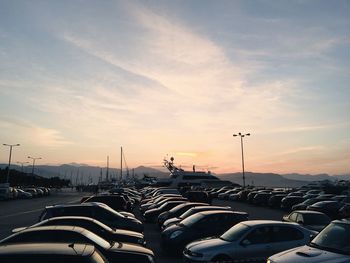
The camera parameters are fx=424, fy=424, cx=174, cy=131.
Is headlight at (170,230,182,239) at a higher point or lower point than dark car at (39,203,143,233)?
lower

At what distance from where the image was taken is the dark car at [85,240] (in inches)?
324

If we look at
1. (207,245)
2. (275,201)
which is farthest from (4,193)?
(207,245)

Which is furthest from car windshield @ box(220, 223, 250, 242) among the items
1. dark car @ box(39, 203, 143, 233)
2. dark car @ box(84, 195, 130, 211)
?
dark car @ box(84, 195, 130, 211)

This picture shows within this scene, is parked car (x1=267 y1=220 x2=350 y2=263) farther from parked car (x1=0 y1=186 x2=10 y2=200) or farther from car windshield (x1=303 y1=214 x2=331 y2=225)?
parked car (x1=0 y1=186 x2=10 y2=200)

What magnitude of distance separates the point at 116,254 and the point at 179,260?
5613 mm

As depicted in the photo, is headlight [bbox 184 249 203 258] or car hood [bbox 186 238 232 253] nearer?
headlight [bbox 184 249 203 258]

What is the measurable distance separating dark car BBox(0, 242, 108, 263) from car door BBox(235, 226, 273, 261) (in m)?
6.32

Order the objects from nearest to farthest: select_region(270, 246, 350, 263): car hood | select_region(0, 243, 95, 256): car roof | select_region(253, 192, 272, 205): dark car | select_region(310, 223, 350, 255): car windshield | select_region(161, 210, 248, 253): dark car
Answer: select_region(0, 243, 95, 256): car roof < select_region(270, 246, 350, 263): car hood < select_region(310, 223, 350, 255): car windshield < select_region(161, 210, 248, 253): dark car < select_region(253, 192, 272, 205): dark car

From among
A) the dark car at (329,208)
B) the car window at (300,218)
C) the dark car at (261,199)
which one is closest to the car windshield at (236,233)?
the car window at (300,218)

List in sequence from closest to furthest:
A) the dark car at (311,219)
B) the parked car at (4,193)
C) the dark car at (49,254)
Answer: the dark car at (49,254) → the dark car at (311,219) → the parked car at (4,193)

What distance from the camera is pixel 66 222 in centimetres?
1163

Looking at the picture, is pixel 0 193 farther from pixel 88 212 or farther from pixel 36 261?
pixel 36 261

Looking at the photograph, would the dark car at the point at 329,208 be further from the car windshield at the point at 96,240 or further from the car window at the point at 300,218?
the car windshield at the point at 96,240

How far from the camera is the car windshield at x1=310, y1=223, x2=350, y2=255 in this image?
25.9 ft
